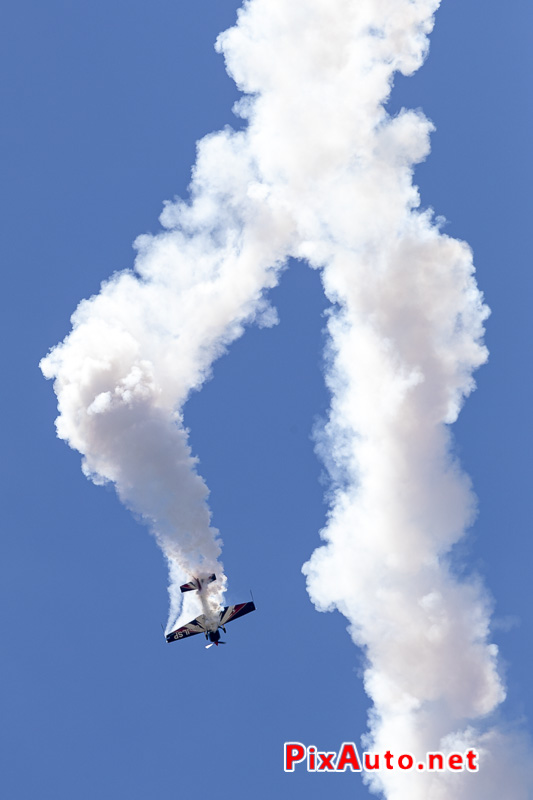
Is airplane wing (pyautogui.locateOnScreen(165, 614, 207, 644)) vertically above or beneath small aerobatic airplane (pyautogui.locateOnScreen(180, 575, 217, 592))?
beneath

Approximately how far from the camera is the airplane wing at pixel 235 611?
86.7 metres

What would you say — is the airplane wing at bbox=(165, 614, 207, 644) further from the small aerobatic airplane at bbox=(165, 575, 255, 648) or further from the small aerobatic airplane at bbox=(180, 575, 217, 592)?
the small aerobatic airplane at bbox=(180, 575, 217, 592)

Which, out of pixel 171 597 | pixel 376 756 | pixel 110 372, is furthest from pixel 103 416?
pixel 376 756

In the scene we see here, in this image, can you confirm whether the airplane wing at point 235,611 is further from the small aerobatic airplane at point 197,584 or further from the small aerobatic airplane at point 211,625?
the small aerobatic airplane at point 197,584

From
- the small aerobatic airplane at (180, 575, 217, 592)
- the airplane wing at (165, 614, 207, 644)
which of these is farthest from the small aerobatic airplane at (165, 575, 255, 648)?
the small aerobatic airplane at (180, 575, 217, 592)

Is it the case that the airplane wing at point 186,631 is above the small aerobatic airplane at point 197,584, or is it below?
below

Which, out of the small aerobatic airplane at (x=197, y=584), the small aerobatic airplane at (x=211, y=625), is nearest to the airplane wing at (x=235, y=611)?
the small aerobatic airplane at (x=211, y=625)

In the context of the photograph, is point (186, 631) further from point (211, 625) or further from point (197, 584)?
point (197, 584)

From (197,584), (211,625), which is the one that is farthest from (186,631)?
(197,584)

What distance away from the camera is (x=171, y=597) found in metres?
86.2

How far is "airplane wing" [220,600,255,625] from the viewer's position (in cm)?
8669

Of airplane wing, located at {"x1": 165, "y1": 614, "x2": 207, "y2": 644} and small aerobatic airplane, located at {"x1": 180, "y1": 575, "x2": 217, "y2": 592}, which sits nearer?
small aerobatic airplane, located at {"x1": 180, "y1": 575, "x2": 217, "y2": 592}

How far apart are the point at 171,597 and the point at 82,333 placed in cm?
2042

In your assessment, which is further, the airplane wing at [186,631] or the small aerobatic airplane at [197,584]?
the airplane wing at [186,631]
